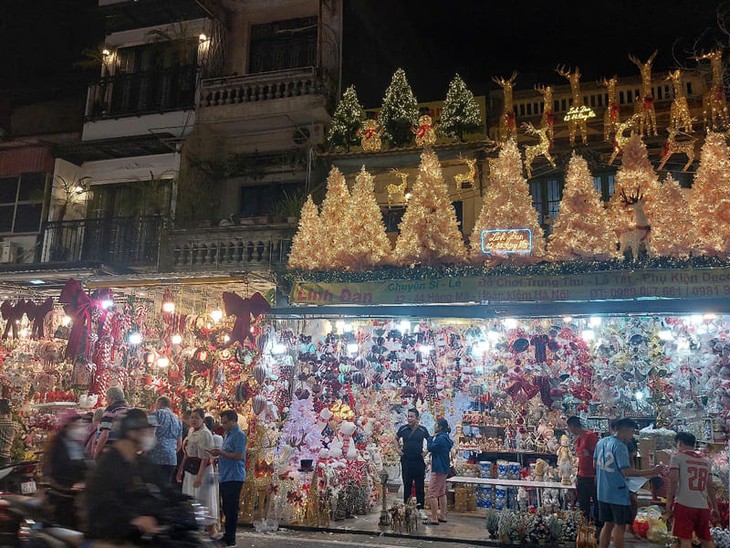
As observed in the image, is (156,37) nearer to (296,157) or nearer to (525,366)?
(296,157)

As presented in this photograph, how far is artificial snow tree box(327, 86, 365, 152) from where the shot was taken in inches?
528

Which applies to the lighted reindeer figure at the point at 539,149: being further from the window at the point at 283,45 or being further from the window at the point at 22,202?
the window at the point at 22,202

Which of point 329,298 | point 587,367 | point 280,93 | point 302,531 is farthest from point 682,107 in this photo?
point 302,531

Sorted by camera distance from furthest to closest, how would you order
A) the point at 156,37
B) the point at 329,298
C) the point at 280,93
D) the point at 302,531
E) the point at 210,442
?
1. the point at 156,37
2. the point at 280,93
3. the point at 329,298
4. the point at 302,531
5. the point at 210,442

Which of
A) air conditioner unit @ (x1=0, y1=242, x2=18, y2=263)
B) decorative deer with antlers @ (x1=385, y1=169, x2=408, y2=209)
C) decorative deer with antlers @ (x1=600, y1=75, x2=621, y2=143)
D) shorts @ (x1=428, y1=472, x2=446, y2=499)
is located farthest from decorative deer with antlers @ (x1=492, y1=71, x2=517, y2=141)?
air conditioner unit @ (x1=0, y1=242, x2=18, y2=263)

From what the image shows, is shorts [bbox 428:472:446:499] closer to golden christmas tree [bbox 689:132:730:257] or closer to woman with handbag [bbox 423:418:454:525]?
woman with handbag [bbox 423:418:454:525]

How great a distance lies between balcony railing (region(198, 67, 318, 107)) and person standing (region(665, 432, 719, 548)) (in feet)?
35.5

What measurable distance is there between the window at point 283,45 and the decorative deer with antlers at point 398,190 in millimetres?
4044

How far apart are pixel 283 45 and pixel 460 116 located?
5.53m

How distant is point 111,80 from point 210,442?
11.8 meters

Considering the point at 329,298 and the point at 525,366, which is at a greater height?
the point at 329,298

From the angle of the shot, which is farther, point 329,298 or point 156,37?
point 156,37

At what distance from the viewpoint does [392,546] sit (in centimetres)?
828

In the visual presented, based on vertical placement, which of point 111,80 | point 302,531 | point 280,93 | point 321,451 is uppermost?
point 111,80
